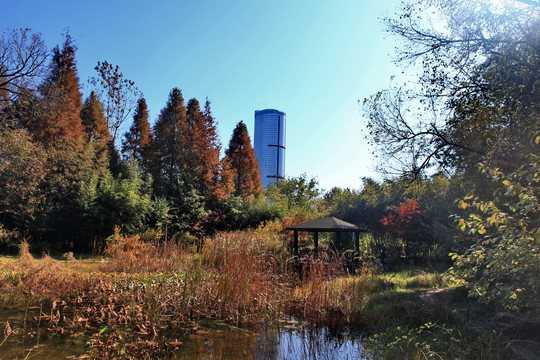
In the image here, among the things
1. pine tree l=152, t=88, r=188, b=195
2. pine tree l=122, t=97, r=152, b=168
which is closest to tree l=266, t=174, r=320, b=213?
pine tree l=152, t=88, r=188, b=195

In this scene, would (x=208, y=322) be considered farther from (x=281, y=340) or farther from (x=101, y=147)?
(x=101, y=147)

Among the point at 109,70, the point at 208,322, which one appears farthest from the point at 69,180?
the point at 208,322

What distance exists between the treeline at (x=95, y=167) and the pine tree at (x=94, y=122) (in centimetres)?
5

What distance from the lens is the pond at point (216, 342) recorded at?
9.84 ft

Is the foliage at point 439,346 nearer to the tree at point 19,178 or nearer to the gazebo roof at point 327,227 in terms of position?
the gazebo roof at point 327,227

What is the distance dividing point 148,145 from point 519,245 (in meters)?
15.2

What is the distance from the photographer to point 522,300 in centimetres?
264

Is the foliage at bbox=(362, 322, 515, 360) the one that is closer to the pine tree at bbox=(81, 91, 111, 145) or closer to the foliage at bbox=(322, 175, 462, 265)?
the foliage at bbox=(322, 175, 462, 265)

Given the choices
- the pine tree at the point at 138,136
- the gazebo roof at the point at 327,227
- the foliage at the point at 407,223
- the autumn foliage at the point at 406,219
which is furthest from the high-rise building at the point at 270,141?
the gazebo roof at the point at 327,227

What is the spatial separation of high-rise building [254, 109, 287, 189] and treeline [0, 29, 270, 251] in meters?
22.6

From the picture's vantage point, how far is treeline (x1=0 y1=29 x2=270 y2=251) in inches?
360

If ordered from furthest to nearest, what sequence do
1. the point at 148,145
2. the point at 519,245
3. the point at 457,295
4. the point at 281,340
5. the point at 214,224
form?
the point at 148,145 < the point at 214,224 < the point at 457,295 < the point at 281,340 < the point at 519,245

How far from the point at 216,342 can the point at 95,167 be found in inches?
427

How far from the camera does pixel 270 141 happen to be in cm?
4194
